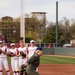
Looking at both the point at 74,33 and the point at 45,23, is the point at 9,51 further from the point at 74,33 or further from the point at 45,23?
the point at 45,23

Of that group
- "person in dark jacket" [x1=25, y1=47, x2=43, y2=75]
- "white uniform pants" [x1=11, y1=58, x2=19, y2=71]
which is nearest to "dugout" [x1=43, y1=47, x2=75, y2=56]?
"white uniform pants" [x1=11, y1=58, x2=19, y2=71]

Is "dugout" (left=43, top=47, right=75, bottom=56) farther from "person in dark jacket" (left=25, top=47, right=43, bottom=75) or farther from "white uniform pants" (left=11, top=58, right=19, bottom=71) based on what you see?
"person in dark jacket" (left=25, top=47, right=43, bottom=75)

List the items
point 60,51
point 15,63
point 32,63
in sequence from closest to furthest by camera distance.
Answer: point 32,63
point 15,63
point 60,51

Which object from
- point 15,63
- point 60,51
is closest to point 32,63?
point 15,63

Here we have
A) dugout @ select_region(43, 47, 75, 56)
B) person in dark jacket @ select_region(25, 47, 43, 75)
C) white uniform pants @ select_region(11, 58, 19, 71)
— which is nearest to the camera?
person in dark jacket @ select_region(25, 47, 43, 75)

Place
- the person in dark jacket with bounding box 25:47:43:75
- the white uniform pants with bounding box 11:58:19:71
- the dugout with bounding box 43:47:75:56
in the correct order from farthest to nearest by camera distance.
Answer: the dugout with bounding box 43:47:75:56
the white uniform pants with bounding box 11:58:19:71
the person in dark jacket with bounding box 25:47:43:75

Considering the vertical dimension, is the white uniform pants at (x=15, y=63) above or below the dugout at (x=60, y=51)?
above

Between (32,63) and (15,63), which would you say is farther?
(15,63)

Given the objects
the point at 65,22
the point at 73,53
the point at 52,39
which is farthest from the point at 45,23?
the point at 73,53

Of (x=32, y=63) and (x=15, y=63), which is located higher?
(x=32, y=63)

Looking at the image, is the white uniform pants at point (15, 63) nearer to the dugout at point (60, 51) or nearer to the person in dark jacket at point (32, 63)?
the person in dark jacket at point (32, 63)

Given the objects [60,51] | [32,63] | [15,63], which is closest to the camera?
[32,63]

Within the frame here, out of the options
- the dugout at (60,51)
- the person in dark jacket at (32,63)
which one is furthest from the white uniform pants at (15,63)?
the dugout at (60,51)

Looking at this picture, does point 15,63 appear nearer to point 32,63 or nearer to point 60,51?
point 32,63
